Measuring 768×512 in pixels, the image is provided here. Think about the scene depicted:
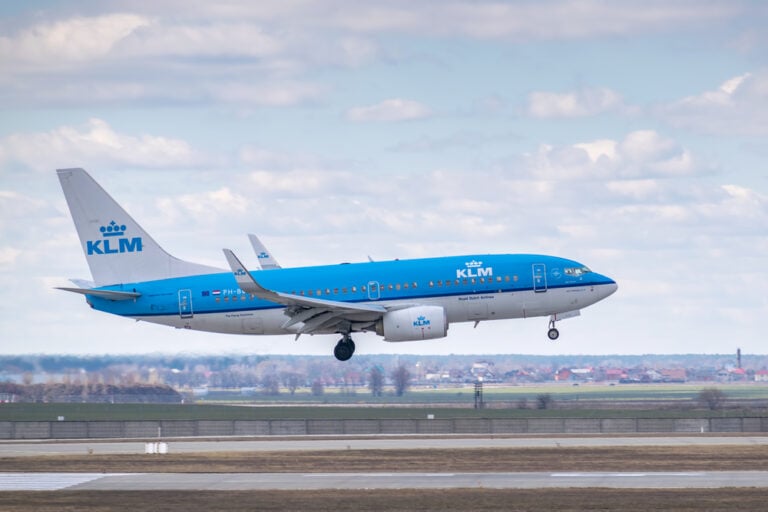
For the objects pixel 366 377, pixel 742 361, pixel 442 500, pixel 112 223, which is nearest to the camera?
pixel 442 500

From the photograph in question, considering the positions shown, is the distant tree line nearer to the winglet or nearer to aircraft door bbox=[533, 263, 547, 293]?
the winglet

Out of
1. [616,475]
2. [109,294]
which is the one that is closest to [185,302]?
[109,294]

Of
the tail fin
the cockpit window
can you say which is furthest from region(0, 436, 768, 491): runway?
the tail fin

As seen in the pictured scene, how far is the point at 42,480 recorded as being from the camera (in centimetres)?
4822

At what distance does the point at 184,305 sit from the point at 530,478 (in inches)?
1093

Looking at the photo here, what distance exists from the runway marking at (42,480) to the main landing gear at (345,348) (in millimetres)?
21883

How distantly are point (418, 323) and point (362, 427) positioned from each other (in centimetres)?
766

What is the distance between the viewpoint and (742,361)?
18525 cm

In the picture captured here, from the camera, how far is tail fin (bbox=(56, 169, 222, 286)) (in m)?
71.9

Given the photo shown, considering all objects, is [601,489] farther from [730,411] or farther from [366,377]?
[366,377]

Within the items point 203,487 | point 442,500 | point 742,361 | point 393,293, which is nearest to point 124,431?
point 393,293

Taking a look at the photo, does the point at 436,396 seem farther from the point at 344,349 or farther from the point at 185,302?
the point at 185,302

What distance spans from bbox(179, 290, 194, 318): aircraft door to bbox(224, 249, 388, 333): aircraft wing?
4.34 meters

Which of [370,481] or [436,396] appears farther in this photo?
[436,396]
